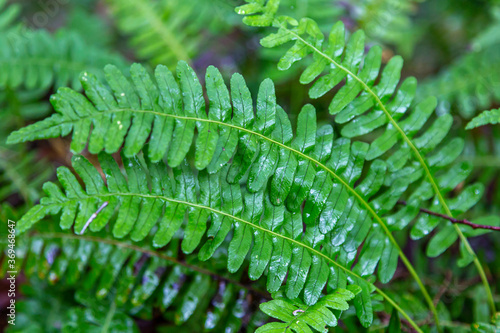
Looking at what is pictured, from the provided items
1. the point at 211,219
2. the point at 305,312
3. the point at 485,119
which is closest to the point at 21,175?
the point at 211,219

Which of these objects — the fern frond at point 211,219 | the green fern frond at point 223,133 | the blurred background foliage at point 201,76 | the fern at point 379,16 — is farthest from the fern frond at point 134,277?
the fern at point 379,16

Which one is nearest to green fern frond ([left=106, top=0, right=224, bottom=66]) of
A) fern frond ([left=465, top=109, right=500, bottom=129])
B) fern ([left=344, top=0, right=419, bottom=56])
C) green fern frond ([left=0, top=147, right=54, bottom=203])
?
fern ([left=344, top=0, right=419, bottom=56])

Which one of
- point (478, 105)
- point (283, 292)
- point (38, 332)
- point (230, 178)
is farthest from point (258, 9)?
point (478, 105)

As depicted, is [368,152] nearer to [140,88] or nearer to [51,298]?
[140,88]

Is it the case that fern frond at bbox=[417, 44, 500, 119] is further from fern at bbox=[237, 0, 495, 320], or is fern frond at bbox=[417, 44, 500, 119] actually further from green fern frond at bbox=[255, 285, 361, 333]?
green fern frond at bbox=[255, 285, 361, 333]

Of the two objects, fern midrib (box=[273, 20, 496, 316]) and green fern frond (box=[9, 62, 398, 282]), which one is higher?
fern midrib (box=[273, 20, 496, 316])
